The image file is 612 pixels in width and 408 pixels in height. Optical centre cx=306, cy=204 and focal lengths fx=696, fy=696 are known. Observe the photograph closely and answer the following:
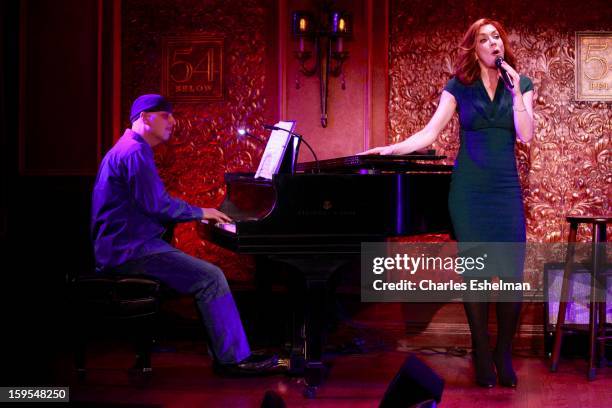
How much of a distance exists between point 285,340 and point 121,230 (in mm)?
1302

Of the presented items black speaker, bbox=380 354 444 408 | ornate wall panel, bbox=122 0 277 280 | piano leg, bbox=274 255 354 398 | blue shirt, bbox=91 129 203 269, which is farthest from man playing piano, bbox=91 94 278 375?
black speaker, bbox=380 354 444 408

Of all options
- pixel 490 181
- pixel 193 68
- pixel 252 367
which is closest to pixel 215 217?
pixel 252 367

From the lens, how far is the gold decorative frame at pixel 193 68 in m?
4.25

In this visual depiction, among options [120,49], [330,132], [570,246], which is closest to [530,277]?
[570,246]

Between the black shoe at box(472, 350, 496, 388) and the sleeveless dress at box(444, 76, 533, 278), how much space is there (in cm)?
37

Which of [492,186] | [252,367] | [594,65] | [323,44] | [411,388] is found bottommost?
[252,367]

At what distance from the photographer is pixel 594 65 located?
13.3 feet

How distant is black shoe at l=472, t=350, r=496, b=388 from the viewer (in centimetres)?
312

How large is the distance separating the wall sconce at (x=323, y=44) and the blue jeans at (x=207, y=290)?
1.44 m

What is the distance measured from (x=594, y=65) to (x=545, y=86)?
0.30m

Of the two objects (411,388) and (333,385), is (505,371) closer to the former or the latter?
(333,385)

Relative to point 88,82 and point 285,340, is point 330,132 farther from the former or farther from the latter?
point 88,82

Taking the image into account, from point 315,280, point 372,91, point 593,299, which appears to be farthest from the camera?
point 372,91

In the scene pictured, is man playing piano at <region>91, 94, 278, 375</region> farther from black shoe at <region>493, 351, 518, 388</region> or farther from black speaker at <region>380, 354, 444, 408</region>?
black speaker at <region>380, 354, 444, 408</region>
